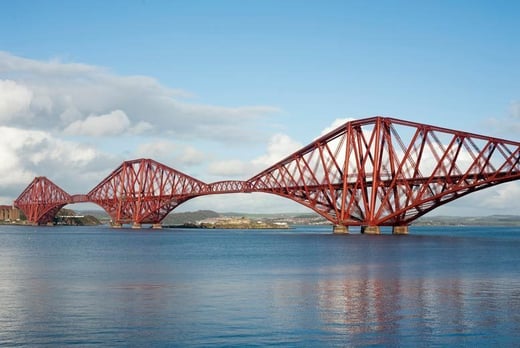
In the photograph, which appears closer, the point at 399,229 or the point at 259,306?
the point at 259,306

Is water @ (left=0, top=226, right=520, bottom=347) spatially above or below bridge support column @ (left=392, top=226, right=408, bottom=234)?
below

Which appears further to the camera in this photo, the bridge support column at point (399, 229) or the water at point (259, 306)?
the bridge support column at point (399, 229)

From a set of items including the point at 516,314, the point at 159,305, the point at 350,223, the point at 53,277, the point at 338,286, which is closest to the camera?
the point at 516,314

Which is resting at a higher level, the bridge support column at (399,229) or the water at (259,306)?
the bridge support column at (399,229)

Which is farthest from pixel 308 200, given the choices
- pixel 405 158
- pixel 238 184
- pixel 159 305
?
pixel 159 305

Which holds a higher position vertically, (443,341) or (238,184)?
(238,184)

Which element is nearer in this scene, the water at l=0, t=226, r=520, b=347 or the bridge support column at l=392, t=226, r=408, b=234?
the water at l=0, t=226, r=520, b=347

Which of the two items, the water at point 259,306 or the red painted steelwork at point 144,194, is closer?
the water at point 259,306

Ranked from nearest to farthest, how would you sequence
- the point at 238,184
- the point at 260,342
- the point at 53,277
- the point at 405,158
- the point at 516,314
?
the point at 260,342, the point at 516,314, the point at 53,277, the point at 405,158, the point at 238,184

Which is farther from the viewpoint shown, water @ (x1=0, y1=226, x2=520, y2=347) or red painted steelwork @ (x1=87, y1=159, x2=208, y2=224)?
red painted steelwork @ (x1=87, y1=159, x2=208, y2=224)

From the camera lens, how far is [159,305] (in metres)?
26.8

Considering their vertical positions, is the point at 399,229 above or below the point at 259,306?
above

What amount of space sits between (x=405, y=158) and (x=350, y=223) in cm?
1688

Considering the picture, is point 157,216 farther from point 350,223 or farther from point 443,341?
point 443,341
